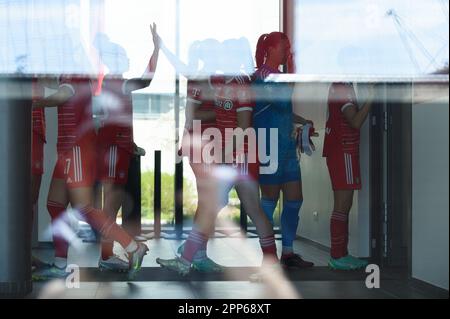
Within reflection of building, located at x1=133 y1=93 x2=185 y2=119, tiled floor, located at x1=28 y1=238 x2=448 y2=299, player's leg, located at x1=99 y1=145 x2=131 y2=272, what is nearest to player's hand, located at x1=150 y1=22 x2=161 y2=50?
reflection of building, located at x1=133 y1=93 x2=185 y2=119

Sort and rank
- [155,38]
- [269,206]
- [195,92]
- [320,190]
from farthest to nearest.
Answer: [320,190] → [269,206] → [195,92] → [155,38]

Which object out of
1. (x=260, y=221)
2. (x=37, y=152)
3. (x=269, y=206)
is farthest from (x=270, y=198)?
(x=37, y=152)

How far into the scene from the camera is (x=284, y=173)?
474 centimetres

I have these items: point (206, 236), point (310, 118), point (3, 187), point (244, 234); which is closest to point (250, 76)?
point (310, 118)

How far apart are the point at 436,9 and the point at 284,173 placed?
152 cm

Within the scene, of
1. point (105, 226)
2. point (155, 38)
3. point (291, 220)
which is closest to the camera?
point (155, 38)

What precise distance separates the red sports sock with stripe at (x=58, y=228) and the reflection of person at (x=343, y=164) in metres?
1.46

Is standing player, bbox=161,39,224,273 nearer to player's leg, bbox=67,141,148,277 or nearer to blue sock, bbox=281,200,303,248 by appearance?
player's leg, bbox=67,141,148,277

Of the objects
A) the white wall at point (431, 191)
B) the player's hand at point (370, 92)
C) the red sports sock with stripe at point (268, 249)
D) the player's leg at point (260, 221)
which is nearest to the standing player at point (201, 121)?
the player's leg at point (260, 221)

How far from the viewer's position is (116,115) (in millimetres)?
4629

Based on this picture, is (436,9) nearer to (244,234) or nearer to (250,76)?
(250,76)

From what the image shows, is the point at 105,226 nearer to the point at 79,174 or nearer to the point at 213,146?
the point at 79,174

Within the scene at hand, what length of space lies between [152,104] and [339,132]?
47.2 inches
